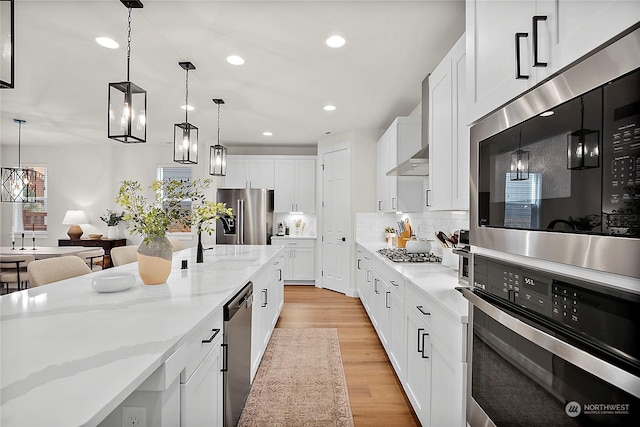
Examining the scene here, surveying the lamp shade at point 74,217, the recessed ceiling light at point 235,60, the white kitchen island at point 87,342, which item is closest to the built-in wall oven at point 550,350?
the white kitchen island at point 87,342

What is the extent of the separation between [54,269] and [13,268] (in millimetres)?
3353

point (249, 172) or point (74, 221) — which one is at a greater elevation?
point (249, 172)

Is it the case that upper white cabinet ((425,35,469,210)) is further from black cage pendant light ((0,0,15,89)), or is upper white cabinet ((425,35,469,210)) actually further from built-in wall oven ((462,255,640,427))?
black cage pendant light ((0,0,15,89))

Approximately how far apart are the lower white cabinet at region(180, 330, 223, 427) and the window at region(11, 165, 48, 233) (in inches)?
307

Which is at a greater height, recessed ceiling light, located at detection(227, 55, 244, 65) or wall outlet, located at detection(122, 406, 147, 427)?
recessed ceiling light, located at detection(227, 55, 244, 65)

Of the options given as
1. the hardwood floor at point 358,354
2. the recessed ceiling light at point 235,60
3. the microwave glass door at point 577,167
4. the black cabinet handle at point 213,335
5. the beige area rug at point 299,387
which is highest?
the recessed ceiling light at point 235,60

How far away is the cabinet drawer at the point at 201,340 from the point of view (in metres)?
1.30

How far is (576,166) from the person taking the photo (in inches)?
31.3

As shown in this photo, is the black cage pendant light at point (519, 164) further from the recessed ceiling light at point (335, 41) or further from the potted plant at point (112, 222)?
the potted plant at point (112, 222)

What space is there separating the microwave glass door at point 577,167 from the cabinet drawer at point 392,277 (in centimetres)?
153

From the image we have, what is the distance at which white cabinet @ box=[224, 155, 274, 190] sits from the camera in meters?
7.04

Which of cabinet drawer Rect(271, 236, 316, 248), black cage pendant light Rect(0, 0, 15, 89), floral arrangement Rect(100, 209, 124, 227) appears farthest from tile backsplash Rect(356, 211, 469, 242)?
floral arrangement Rect(100, 209, 124, 227)

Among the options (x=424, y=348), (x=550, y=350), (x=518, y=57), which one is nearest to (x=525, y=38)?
(x=518, y=57)

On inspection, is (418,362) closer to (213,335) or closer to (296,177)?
(213,335)
